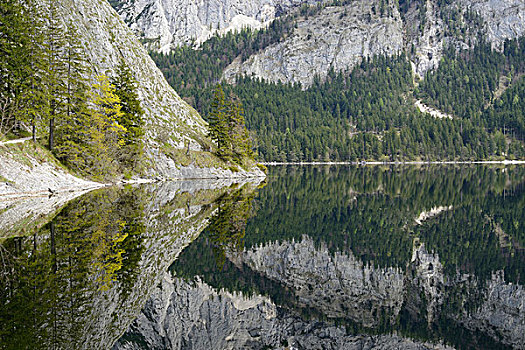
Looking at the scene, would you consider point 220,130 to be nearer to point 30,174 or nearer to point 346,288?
point 30,174

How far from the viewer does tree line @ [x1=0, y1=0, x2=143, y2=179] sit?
4753 centimetres

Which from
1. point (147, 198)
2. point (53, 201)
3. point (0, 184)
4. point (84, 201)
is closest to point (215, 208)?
point (147, 198)

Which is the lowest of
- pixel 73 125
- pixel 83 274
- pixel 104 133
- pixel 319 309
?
pixel 319 309

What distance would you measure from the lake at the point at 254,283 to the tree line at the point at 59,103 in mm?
22592

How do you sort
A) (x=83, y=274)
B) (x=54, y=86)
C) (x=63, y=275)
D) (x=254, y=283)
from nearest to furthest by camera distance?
(x=63, y=275), (x=83, y=274), (x=254, y=283), (x=54, y=86)

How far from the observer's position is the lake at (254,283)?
45.8ft

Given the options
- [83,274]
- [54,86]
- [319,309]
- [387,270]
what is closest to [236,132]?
[54,86]

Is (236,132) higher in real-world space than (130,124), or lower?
higher

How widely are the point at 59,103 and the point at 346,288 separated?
47370 millimetres

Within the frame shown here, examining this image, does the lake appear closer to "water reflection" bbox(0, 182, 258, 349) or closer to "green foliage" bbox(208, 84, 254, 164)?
"water reflection" bbox(0, 182, 258, 349)

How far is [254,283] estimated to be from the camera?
2016 cm

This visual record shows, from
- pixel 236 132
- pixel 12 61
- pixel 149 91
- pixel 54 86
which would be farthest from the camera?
pixel 149 91

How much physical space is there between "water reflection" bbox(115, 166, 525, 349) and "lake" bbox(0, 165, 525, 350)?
7 cm

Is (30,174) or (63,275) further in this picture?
(30,174)
